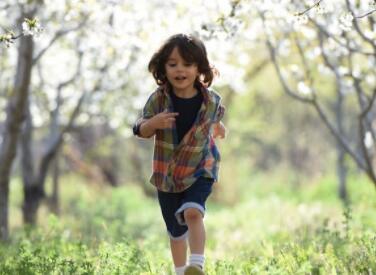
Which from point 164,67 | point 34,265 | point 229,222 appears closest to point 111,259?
point 34,265

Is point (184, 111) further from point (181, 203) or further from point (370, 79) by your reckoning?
point (370, 79)

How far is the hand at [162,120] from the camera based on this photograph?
445 cm

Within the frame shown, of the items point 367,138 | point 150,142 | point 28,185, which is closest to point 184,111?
point 367,138

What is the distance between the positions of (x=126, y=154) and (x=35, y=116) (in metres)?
13.3

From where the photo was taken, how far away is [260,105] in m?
35.8

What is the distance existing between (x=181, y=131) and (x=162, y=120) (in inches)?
9.5

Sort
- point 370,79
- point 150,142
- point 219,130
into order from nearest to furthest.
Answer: point 219,130
point 370,79
point 150,142

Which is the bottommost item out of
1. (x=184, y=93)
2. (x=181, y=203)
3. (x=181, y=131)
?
(x=181, y=203)

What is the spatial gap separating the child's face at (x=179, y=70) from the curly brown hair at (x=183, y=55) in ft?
0.08

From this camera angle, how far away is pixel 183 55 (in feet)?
15.0

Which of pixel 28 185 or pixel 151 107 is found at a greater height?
pixel 28 185

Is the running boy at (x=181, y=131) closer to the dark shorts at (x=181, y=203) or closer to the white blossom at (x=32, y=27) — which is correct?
the dark shorts at (x=181, y=203)

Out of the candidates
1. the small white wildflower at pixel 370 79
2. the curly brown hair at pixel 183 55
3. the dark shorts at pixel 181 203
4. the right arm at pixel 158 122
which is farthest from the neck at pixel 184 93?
Answer: the small white wildflower at pixel 370 79

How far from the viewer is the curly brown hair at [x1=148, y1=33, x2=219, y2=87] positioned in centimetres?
457
